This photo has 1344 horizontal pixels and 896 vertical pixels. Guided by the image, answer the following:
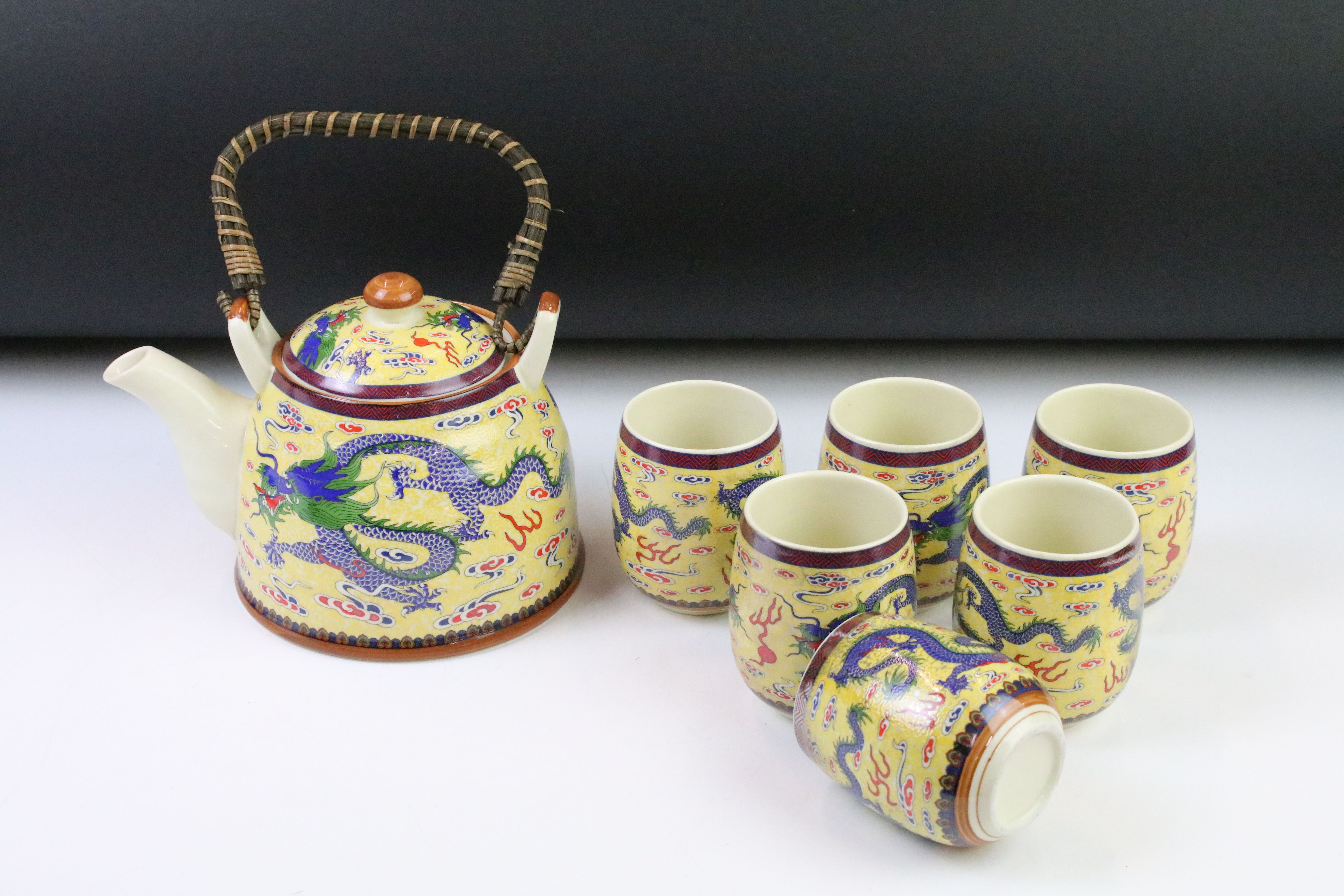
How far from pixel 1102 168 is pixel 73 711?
3.43 feet

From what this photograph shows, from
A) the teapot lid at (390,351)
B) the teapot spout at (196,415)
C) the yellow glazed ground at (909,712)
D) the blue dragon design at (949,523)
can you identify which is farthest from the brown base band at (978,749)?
the teapot spout at (196,415)

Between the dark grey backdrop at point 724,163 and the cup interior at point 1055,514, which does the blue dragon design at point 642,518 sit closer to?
the cup interior at point 1055,514

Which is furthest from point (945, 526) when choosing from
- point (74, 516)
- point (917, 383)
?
point (74, 516)

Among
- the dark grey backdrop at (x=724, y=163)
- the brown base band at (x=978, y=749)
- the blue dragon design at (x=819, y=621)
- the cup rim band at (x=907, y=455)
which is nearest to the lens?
the brown base band at (x=978, y=749)

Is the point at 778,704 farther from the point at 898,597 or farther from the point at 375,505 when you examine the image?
the point at 375,505

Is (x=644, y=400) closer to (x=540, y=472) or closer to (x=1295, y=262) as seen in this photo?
(x=540, y=472)

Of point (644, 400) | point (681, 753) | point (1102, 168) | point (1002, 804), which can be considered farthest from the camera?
point (1102, 168)

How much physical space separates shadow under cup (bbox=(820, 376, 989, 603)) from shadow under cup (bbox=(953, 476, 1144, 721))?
6cm

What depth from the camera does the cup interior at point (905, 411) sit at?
96 cm

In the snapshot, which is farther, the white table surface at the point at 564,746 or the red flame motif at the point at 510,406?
the red flame motif at the point at 510,406

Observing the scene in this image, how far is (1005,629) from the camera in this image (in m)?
0.77

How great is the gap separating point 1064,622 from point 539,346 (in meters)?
0.41

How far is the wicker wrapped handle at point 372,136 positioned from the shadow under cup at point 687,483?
146 millimetres

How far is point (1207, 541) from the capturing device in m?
1.06
